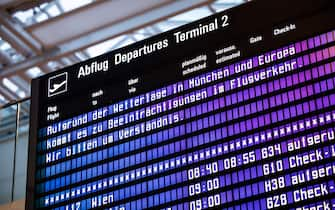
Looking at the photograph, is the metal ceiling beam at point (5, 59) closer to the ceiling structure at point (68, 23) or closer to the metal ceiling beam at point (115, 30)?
the ceiling structure at point (68, 23)

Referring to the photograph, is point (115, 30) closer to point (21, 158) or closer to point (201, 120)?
point (21, 158)

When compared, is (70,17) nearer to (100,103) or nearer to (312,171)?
(100,103)

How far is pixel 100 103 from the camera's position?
38.5 feet

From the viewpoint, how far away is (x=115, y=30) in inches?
722

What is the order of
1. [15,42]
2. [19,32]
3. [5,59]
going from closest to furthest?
[19,32] → [15,42] → [5,59]

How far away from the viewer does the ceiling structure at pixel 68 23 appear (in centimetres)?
1778

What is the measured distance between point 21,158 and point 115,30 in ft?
11.5

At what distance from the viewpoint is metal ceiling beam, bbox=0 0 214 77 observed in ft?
57.8

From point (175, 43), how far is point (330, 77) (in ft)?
8.27

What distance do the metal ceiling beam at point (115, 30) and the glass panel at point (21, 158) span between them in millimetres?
1276

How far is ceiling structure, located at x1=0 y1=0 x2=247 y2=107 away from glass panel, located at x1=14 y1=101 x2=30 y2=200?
1.27m

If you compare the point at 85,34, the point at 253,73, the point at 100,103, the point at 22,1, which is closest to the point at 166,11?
the point at 85,34

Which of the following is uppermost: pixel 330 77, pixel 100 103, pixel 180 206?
pixel 100 103

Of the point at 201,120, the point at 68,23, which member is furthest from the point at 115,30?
the point at 201,120
